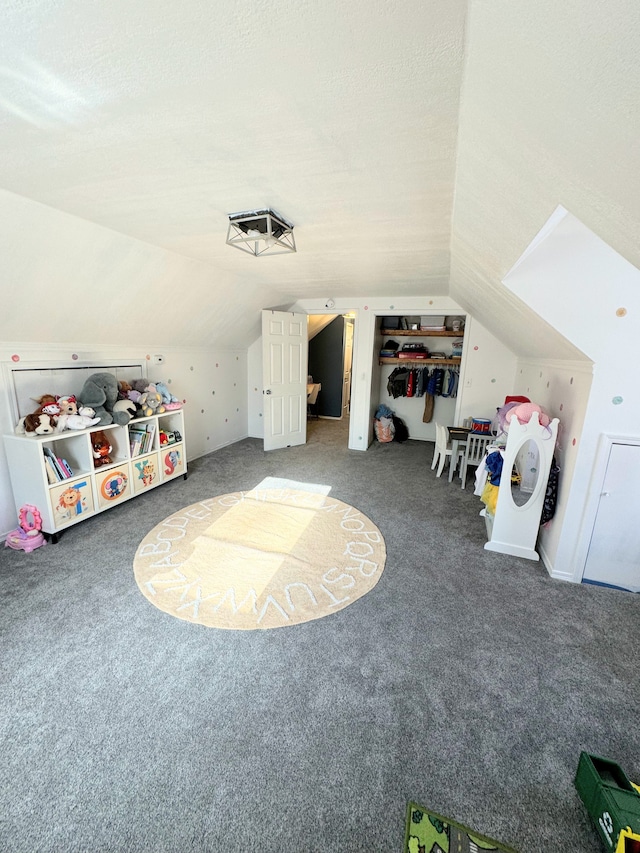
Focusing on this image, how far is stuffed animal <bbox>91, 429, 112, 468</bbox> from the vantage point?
312 centimetres

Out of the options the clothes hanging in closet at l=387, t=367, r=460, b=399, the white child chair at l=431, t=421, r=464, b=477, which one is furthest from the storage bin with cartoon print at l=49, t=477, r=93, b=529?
the clothes hanging in closet at l=387, t=367, r=460, b=399

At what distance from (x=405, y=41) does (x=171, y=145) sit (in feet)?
3.23

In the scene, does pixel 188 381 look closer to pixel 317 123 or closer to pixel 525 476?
pixel 317 123

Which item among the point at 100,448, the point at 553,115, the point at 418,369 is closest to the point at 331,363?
the point at 418,369

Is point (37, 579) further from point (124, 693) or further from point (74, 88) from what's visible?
point (74, 88)

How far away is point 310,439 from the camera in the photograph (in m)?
5.89

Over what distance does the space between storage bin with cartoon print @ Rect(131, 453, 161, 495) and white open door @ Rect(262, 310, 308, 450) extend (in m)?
1.69

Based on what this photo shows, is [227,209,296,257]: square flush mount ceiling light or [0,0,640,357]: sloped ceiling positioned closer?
[0,0,640,357]: sloped ceiling

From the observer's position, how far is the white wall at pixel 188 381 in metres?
2.76

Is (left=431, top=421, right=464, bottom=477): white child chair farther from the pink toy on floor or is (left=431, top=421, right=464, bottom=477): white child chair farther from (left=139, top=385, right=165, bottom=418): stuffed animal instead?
the pink toy on floor

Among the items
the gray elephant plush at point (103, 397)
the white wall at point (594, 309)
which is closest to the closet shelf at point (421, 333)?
the white wall at point (594, 309)

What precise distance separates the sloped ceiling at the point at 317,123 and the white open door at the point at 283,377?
244 centimetres

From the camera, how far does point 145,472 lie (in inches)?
141

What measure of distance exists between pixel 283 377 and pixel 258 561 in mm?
3095
